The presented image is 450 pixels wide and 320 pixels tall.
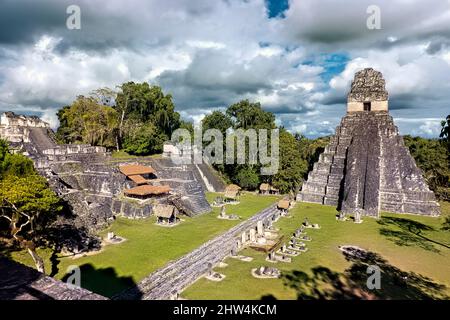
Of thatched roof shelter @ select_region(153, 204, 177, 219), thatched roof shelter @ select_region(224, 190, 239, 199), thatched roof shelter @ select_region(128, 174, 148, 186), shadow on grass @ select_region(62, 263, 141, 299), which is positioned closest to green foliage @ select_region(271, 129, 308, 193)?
thatched roof shelter @ select_region(224, 190, 239, 199)

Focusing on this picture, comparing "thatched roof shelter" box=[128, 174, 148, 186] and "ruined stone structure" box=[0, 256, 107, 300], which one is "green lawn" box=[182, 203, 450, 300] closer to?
"ruined stone structure" box=[0, 256, 107, 300]

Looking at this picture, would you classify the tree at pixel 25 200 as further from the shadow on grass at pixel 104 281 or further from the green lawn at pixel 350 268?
the green lawn at pixel 350 268

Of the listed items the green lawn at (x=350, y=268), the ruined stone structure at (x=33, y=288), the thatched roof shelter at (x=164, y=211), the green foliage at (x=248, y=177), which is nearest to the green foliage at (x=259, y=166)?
the green foliage at (x=248, y=177)

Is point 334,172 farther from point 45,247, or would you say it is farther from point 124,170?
point 45,247

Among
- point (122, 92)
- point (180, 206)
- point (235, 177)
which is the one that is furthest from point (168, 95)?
point (180, 206)

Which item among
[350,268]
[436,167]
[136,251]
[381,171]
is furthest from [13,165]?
[436,167]

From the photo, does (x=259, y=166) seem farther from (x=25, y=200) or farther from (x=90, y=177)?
(x=25, y=200)

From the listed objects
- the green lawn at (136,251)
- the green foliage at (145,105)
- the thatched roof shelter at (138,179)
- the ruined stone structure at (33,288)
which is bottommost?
the green lawn at (136,251)

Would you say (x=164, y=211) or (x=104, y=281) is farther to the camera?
(x=164, y=211)
